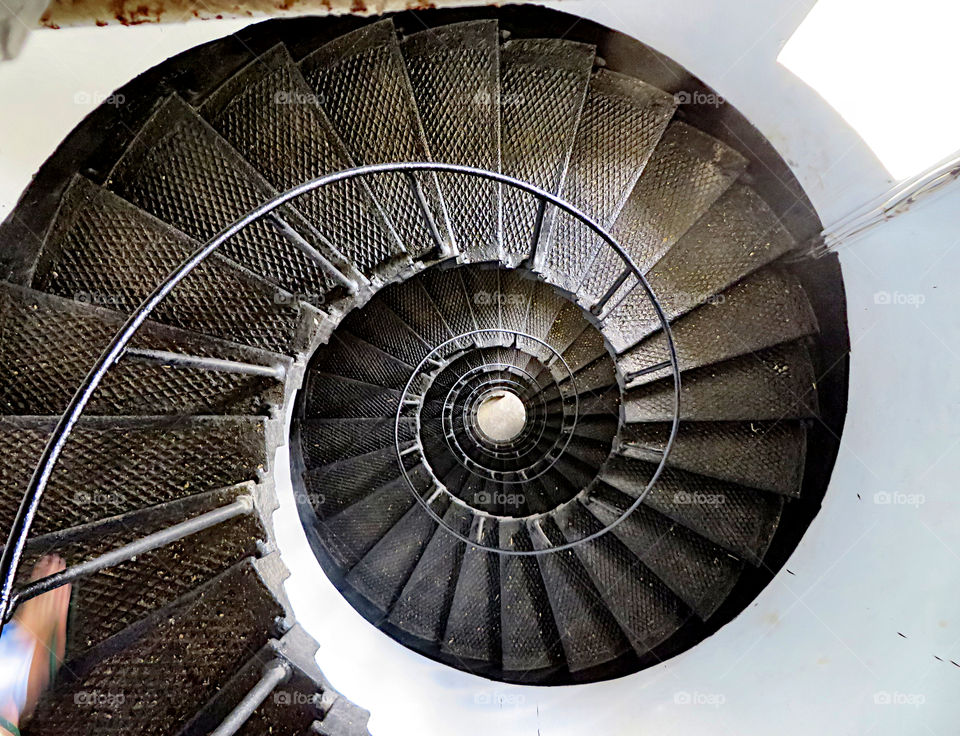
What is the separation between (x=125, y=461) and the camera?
2742mm

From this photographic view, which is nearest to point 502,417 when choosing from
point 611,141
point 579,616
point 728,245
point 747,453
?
point 579,616

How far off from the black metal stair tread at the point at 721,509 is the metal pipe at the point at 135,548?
121 inches

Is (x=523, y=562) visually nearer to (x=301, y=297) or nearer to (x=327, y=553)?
(x=327, y=553)

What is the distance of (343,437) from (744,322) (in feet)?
11.3

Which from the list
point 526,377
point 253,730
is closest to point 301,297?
point 253,730

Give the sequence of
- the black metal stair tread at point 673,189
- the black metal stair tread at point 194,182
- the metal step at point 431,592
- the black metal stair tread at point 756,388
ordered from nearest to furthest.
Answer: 1. the black metal stair tread at point 194,182
2. the black metal stair tread at point 673,189
3. the black metal stair tread at point 756,388
4. the metal step at point 431,592

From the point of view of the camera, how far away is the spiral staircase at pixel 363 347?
9.05 feet

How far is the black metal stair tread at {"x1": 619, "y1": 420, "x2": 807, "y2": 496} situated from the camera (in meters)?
4.09

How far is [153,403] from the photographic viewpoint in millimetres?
2805

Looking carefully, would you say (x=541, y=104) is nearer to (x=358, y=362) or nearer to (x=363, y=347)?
(x=363, y=347)

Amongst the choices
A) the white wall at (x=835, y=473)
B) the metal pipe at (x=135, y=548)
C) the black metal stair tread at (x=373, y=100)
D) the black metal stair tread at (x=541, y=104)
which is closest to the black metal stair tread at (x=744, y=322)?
the white wall at (x=835, y=473)

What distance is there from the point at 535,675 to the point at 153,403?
367 cm

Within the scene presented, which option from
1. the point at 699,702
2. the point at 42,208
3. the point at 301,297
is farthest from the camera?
the point at 699,702

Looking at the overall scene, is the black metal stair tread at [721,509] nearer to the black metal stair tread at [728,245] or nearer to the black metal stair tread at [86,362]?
the black metal stair tread at [728,245]
